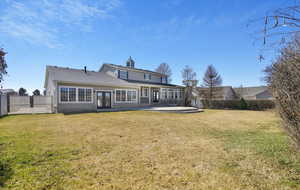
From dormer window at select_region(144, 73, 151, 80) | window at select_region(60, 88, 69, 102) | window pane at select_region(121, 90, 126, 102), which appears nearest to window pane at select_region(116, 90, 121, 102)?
window pane at select_region(121, 90, 126, 102)

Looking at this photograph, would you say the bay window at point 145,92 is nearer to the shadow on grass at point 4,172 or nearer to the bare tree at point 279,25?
the shadow on grass at point 4,172

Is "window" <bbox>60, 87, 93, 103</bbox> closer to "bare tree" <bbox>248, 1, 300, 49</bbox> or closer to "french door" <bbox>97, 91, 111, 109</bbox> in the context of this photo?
"french door" <bbox>97, 91, 111, 109</bbox>

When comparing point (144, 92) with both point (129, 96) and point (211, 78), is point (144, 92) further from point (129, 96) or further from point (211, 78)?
point (211, 78)

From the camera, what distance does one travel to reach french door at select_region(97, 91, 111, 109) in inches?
615

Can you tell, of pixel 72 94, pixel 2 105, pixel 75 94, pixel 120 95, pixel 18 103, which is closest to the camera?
pixel 2 105

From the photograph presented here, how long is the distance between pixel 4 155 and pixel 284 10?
6.24 m

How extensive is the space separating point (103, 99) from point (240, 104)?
1899 centimetres

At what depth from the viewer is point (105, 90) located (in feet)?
52.2

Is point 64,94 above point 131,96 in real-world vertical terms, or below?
above

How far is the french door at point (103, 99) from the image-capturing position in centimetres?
1561

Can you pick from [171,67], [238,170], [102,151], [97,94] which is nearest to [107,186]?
[102,151]

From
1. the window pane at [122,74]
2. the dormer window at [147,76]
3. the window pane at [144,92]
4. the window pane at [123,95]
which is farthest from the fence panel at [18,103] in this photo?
the dormer window at [147,76]

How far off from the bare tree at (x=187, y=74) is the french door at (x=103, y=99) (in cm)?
1605

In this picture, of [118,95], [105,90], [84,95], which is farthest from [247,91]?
[84,95]
